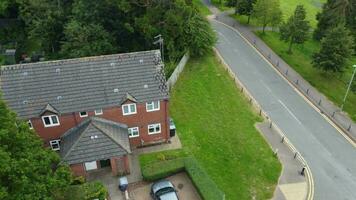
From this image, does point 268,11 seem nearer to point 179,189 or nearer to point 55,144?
point 179,189

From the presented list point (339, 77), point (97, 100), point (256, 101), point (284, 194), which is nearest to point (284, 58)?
point (339, 77)

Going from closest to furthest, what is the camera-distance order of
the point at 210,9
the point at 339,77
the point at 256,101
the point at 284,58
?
the point at 256,101, the point at 339,77, the point at 284,58, the point at 210,9

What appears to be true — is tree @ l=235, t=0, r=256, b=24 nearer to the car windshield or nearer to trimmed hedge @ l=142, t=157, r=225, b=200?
trimmed hedge @ l=142, t=157, r=225, b=200

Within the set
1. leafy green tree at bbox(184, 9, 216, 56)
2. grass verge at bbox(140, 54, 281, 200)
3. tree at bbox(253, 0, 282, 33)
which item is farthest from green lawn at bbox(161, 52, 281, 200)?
tree at bbox(253, 0, 282, 33)

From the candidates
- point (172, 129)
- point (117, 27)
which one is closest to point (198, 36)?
point (117, 27)

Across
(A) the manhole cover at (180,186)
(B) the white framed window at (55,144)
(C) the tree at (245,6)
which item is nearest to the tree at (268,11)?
(C) the tree at (245,6)

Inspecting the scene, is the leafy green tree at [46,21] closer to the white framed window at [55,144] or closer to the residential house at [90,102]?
the residential house at [90,102]

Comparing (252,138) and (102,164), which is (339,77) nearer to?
(252,138)
